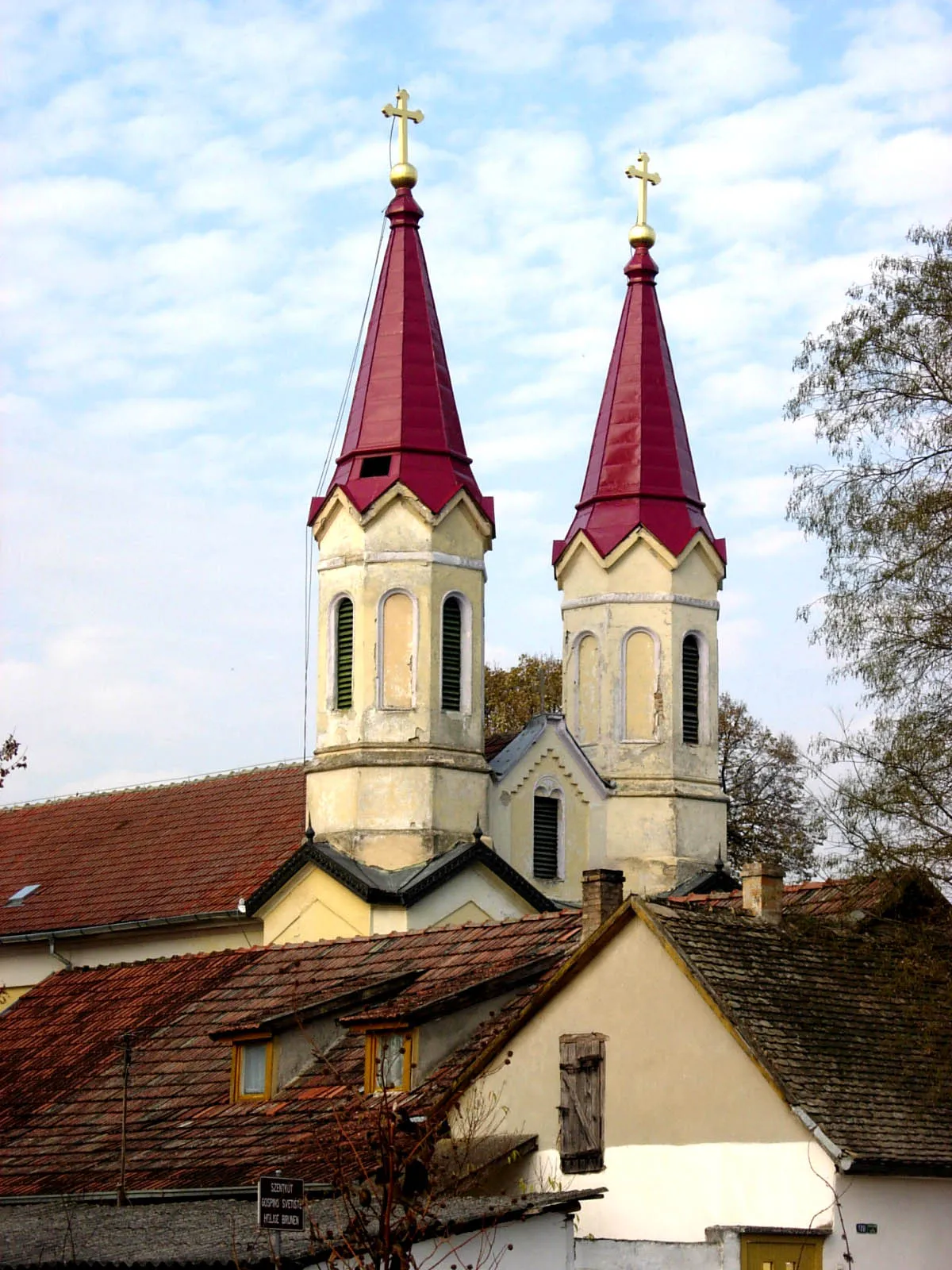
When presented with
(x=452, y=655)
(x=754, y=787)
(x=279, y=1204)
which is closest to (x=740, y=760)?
(x=754, y=787)

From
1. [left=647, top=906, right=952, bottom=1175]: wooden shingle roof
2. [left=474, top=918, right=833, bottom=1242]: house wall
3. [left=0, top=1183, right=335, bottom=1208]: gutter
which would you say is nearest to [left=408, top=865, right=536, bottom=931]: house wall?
[left=0, top=1183, right=335, bottom=1208]: gutter

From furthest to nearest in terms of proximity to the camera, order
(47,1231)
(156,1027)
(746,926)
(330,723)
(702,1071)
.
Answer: (330,723), (156,1027), (746,926), (702,1071), (47,1231)

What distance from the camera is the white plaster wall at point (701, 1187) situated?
22.6 m

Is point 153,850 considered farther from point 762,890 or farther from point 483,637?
point 762,890

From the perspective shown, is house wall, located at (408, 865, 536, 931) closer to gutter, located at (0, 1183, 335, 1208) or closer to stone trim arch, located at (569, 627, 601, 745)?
stone trim arch, located at (569, 627, 601, 745)

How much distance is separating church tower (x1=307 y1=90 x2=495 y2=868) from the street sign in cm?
2483

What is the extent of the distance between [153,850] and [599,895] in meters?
20.3

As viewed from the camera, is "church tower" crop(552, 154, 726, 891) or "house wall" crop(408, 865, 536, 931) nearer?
"house wall" crop(408, 865, 536, 931)

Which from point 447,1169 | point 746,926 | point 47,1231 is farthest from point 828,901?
point 47,1231

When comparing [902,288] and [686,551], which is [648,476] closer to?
[686,551]

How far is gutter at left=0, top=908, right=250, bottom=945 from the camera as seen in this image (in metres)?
41.5

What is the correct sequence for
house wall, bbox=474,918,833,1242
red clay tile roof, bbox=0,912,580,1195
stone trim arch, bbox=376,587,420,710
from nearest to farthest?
house wall, bbox=474,918,833,1242 → red clay tile roof, bbox=0,912,580,1195 → stone trim arch, bbox=376,587,420,710

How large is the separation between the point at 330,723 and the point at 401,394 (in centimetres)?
613

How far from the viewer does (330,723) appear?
41.4 meters
